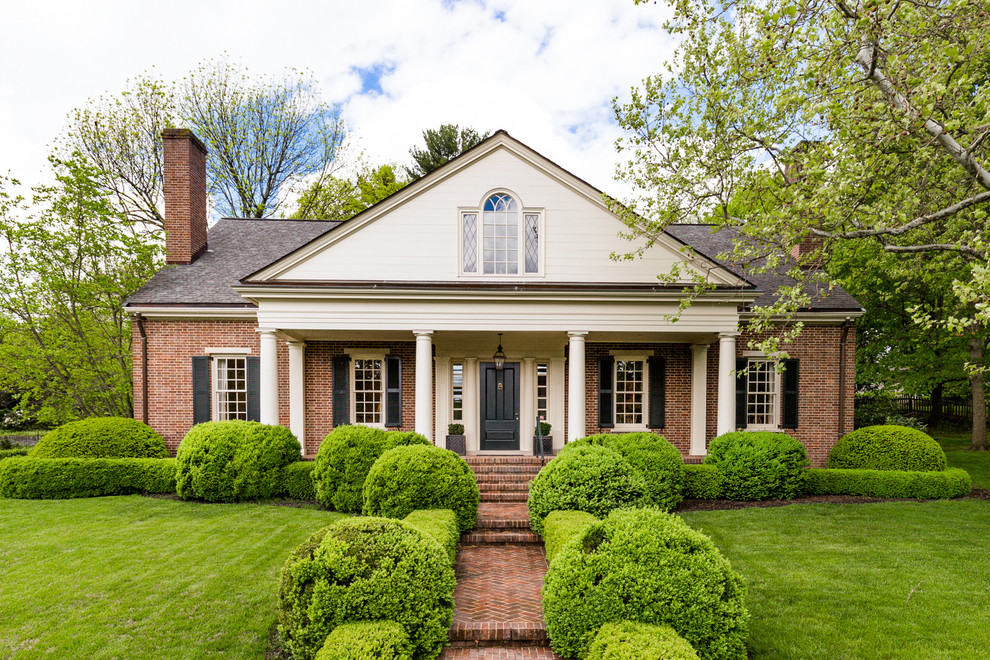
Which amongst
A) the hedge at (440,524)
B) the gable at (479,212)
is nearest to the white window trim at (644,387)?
the gable at (479,212)

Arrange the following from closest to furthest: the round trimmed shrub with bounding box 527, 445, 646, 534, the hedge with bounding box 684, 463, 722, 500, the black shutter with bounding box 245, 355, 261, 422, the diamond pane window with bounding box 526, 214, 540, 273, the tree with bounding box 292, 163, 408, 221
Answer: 1. the round trimmed shrub with bounding box 527, 445, 646, 534
2. the hedge with bounding box 684, 463, 722, 500
3. the diamond pane window with bounding box 526, 214, 540, 273
4. the black shutter with bounding box 245, 355, 261, 422
5. the tree with bounding box 292, 163, 408, 221

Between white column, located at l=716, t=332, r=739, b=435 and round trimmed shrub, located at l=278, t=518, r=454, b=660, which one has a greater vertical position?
white column, located at l=716, t=332, r=739, b=435

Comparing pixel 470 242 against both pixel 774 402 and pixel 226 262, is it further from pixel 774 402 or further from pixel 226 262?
pixel 774 402

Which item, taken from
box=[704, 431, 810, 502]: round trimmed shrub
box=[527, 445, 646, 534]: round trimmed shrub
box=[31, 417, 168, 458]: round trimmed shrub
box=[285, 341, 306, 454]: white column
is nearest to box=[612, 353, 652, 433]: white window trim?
box=[704, 431, 810, 502]: round trimmed shrub

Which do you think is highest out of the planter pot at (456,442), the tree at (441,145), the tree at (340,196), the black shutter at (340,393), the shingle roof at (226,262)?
the tree at (441,145)

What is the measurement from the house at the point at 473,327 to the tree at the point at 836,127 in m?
2.14

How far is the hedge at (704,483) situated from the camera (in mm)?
10695

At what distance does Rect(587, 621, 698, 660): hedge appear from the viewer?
13.4ft

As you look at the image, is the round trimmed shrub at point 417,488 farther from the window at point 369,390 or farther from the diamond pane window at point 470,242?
the window at point 369,390

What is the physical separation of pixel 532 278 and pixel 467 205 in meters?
2.37

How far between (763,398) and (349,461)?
11.4 m

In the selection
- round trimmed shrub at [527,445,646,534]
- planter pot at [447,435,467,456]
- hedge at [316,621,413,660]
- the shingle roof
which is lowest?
planter pot at [447,435,467,456]

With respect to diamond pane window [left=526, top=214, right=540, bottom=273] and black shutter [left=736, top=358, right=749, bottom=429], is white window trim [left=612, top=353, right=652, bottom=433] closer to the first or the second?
black shutter [left=736, top=358, right=749, bottom=429]

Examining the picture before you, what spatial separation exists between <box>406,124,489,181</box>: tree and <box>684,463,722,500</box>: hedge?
79.2 feet
